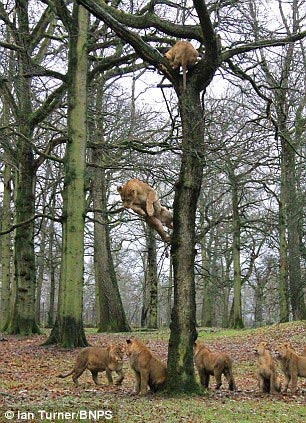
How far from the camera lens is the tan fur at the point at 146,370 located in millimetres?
8023

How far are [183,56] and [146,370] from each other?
461cm

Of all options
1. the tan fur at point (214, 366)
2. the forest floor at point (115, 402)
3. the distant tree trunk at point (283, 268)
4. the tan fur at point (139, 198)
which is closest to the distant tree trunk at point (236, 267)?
the distant tree trunk at point (283, 268)

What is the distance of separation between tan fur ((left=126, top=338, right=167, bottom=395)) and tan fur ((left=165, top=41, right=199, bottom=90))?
4.05m

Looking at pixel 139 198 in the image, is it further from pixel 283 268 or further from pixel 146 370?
pixel 283 268

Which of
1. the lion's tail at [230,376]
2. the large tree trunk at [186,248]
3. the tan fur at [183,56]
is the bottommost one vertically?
the lion's tail at [230,376]

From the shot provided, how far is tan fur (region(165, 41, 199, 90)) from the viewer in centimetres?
827

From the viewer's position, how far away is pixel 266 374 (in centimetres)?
863

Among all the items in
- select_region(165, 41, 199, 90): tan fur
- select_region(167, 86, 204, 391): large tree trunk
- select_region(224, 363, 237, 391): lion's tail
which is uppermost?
select_region(165, 41, 199, 90): tan fur

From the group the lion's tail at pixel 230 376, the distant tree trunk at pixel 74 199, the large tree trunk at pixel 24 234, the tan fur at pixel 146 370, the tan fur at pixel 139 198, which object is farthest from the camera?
the large tree trunk at pixel 24 234

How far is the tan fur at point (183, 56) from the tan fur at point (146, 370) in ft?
13.3

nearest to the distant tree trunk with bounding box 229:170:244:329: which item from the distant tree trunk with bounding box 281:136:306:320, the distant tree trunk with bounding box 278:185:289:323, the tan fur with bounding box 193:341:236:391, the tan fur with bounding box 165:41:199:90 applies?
the distant tree trunk with bounding box 278:185:289:323

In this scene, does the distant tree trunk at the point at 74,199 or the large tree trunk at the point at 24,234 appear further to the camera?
the large tree trunk at the point at 24,234

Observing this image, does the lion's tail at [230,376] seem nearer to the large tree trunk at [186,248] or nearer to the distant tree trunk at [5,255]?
the large tree trunk at [186,248]

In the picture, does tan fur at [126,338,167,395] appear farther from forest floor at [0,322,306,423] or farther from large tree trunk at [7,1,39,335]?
large tree trunk at [7,1,39,335]
